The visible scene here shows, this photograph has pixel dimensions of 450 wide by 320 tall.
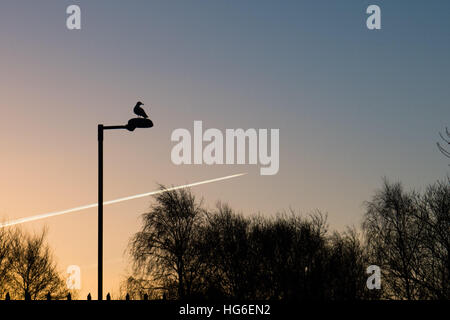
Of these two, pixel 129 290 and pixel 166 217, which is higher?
pixel 166 217

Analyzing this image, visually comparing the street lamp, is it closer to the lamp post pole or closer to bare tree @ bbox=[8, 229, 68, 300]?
the lamp post pole

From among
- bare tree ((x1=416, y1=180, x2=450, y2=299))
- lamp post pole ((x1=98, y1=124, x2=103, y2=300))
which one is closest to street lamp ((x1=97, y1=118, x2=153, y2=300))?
→ lamp post pole ((x1=98, y1=124, x2=103, y2=300))

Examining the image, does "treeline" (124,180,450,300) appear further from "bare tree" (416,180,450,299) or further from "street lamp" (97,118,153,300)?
"street lamp" (97,118,153,300)

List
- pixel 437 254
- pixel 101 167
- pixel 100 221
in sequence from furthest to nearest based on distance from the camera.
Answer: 1. pixel 437 254
2. pixel 101 167
3. pixel 100 221

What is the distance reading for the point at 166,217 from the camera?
6119cm

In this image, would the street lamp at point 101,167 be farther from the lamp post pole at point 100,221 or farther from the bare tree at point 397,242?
the bare tree at point 397,242

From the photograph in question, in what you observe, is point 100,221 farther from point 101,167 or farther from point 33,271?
point 33,271

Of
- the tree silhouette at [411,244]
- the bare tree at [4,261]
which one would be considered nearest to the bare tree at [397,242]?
the tree silhouette at [411,244]

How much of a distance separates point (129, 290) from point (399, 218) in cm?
1937

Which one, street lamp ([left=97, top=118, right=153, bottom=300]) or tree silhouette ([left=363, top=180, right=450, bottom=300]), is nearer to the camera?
street lamp ([left=97, top=118, right=153, bottom=300])

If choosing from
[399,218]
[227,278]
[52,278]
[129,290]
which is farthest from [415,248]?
[52,278]

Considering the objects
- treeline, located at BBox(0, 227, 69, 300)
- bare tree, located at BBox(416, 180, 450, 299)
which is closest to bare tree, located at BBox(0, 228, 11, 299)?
treeline, located at BBox(0, 227, 69, 300)

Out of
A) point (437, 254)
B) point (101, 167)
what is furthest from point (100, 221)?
point (437, 254)
